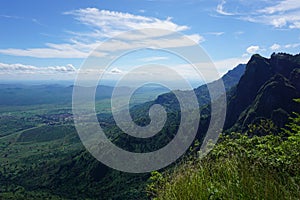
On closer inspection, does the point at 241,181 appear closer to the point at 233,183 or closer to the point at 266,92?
the point at 233,183

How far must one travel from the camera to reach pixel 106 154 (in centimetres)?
12631

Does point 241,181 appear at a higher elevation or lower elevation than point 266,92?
higher

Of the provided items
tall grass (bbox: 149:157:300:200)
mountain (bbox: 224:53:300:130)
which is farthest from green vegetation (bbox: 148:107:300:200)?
mountain (bbox: 224:53:300:130)

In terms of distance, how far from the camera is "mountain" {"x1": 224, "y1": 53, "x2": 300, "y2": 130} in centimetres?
9644

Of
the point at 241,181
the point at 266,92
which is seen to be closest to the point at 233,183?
the point at 241,181

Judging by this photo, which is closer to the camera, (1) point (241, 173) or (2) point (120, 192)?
(1) point (241, 173)

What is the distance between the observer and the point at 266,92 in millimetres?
106188

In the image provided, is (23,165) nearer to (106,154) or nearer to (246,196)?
(106,154)

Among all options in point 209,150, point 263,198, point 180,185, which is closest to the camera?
point 263,198

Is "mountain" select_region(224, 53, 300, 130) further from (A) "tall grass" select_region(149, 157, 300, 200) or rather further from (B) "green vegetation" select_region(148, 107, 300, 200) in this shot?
(A) "tall grass" select_region(149, 157, 300, 200)

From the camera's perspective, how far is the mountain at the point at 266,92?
9644 centimetres

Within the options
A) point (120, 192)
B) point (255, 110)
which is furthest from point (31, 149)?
point (255, 110)

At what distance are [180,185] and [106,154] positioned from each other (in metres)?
126

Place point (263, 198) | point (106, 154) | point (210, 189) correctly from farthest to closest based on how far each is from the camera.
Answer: point (106, 154)
point (210, 189)
point (263, 198)
